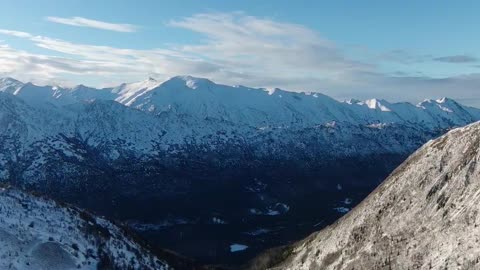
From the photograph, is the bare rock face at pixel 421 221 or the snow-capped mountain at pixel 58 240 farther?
the bare rock face at pixel 421 221

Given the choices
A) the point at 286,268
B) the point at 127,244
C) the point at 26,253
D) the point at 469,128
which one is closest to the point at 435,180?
the point at 469,128

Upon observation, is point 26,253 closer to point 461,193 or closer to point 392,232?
point 392,232

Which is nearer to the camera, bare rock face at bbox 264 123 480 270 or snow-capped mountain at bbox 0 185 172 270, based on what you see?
snow-capped mountain at bbox 0 185 172 270

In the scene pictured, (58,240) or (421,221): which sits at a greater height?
(421,221)

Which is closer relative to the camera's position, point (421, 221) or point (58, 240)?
point (58, 240)
